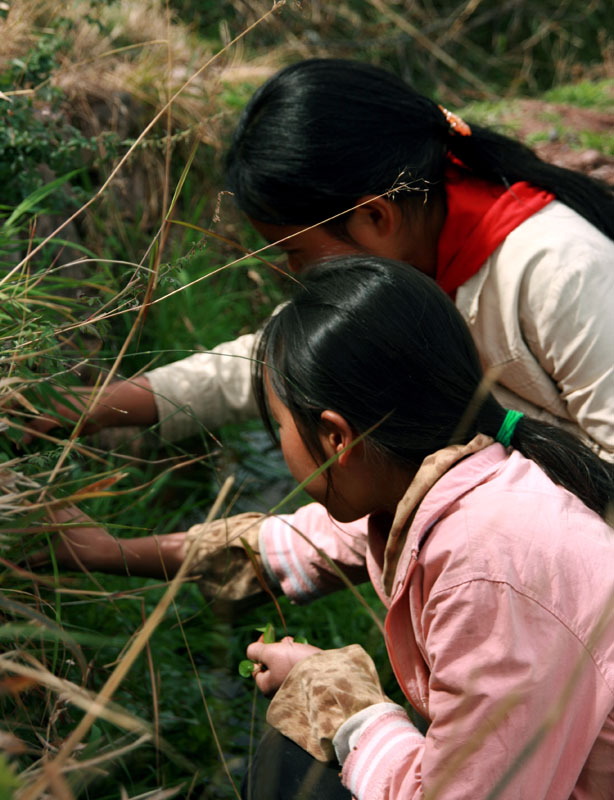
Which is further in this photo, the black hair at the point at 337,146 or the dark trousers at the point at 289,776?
the black hair at the point at 337,146

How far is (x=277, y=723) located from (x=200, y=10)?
18.5 ft

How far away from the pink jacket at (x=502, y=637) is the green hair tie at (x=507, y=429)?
6 centimetres

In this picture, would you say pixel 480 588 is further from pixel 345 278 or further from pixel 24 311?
pixel 24 311

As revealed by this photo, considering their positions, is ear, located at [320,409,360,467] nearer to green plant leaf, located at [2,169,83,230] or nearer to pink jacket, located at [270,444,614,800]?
pink jacket, located at [270,444,614,800]

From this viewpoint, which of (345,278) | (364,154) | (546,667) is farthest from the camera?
(364,154)

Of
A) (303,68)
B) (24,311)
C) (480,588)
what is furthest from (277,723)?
(303,68)

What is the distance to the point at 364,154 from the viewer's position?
196 centimetres

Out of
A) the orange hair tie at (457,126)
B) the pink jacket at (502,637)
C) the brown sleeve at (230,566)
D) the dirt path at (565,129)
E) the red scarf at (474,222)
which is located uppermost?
the orange hair tie at (457,126)

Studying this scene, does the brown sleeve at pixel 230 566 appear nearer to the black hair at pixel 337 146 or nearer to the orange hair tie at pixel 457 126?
the black hair at pixel 337 146

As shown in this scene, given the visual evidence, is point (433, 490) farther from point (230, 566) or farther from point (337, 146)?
point (337, 146)

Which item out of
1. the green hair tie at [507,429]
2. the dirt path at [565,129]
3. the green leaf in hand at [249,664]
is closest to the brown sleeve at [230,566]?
the green leaf in hand at [249,664]

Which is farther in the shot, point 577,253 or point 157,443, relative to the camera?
point 157,443

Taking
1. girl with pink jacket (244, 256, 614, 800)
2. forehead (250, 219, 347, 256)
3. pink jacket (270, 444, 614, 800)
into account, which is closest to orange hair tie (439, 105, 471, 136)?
forehead (250, 219, 347, 256)

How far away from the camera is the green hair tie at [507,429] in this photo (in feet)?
4.97
